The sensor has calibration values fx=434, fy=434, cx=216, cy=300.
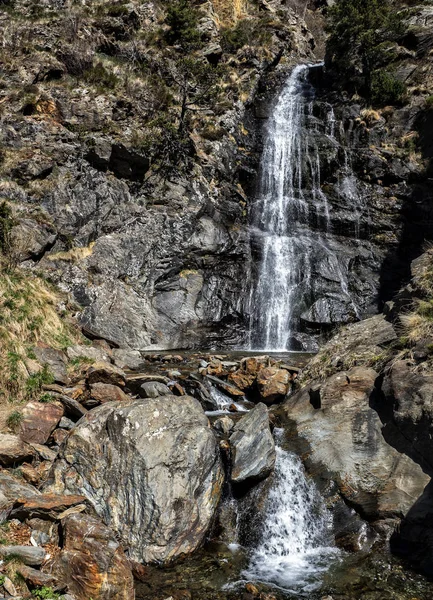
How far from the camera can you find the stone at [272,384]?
38.7 feet

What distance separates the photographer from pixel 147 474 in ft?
23.4

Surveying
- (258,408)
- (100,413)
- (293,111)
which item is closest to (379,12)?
(293,111)

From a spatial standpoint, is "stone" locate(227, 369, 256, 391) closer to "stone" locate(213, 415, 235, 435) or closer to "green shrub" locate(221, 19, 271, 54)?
"stone" locate(213, 415, 235, 435)

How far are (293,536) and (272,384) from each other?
4.67 meters

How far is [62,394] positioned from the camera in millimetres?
9680

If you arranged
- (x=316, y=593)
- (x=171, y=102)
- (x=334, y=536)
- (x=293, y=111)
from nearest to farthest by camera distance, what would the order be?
(x=316, y=593), (x=334, y=536), (x=171, y=102), (x=293, y=111)

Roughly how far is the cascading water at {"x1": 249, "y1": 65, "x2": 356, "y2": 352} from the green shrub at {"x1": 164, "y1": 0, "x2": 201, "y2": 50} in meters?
7.81

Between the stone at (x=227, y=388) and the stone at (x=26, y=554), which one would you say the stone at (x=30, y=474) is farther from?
the stone at (x=227, y=388)

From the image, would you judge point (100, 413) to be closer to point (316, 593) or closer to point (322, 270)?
point (316, 593)

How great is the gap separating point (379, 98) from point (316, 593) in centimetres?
2978

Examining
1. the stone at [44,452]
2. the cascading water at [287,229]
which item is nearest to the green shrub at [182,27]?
the cascading water at [287,229]

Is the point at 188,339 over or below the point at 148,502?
over

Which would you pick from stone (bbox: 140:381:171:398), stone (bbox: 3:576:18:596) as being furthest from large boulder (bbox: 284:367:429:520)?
stone (bbox: 3:576:18:596)

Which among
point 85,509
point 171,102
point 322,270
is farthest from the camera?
point 171,102
